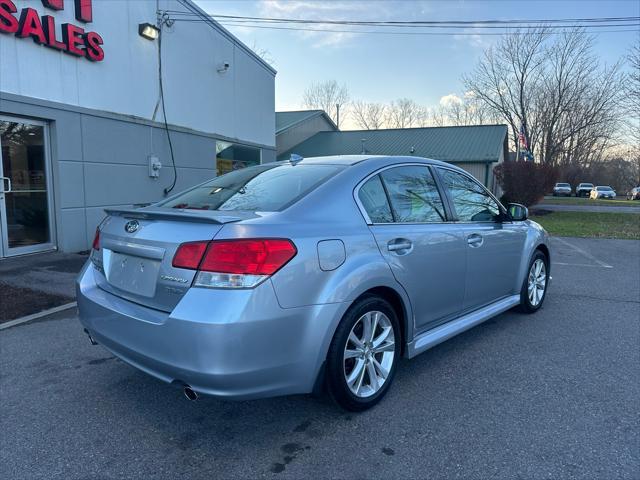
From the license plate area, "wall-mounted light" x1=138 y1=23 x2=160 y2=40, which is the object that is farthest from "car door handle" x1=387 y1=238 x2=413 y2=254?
"wall-mounted light" x1=138 y1=23 x2=160 y2=40

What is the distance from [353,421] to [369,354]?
41 centimetres

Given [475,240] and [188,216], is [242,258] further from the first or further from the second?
[475,240]

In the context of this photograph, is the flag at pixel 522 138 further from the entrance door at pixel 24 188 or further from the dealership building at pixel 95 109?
the entrance door at pixel 24 188

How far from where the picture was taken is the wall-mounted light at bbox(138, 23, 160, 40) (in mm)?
9695

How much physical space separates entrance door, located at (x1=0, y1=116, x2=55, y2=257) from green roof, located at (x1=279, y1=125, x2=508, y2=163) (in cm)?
2152

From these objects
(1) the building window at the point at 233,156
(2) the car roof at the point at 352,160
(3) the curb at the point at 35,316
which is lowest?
(3) the curb at the point at 35,316

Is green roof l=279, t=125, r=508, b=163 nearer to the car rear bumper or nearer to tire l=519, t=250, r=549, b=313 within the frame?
tire l=519, t=250, r=549, b=313

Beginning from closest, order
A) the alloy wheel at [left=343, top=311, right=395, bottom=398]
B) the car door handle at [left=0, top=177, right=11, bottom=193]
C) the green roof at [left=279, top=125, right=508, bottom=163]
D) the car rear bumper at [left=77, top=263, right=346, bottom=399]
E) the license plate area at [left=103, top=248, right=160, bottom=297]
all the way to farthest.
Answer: the car rear bumper at [left=77, top=263, right=346, bottom=399], the license plate area at [left=103, top=248, right=160, bottom=297], the alloy wheel at [left=343, top=311, right=395, bottom=398], the car door handle at [left=0, top=177, right=11, bottom=193], the green roof at [left=279, top=125, right=508, bottom=163]

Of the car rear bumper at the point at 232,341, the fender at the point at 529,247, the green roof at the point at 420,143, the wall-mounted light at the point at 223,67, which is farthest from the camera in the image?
the green roof at the point at 420,143

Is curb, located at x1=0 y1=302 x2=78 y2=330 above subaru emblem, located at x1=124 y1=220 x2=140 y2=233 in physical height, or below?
below

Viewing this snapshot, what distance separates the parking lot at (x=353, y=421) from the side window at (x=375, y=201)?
1.22 metres

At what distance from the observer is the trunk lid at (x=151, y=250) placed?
244cm

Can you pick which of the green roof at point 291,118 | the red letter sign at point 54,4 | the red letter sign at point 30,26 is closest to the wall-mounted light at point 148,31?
the red letter sign at point 54,4

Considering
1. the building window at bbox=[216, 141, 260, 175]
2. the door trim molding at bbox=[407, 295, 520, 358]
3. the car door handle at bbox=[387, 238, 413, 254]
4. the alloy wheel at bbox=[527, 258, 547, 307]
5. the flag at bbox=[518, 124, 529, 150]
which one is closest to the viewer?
the car door handle at bbox=[387, 238, 413, 254]
